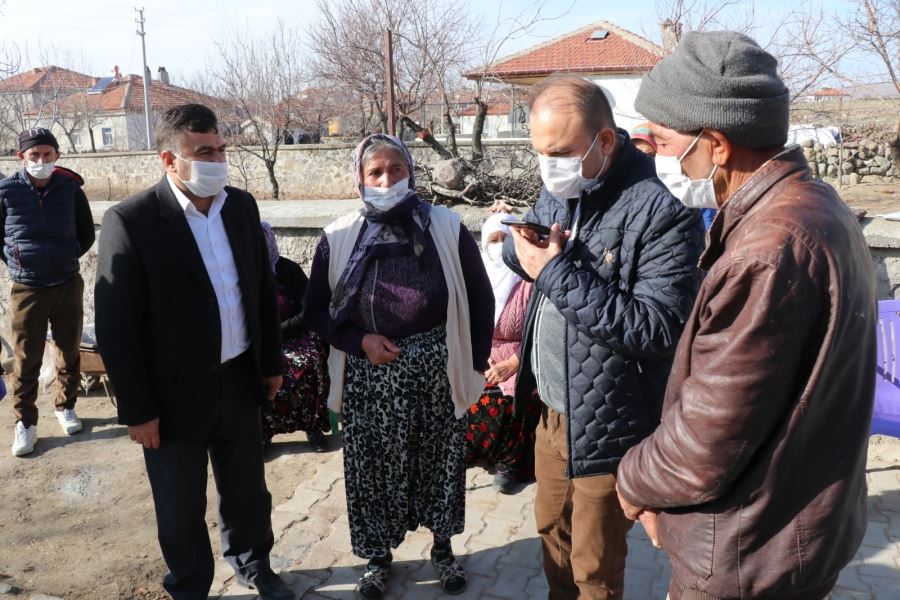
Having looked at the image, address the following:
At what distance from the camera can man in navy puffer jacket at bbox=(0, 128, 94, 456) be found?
4.75 meters

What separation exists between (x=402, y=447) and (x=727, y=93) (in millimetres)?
1953

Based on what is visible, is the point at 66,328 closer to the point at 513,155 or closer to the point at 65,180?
the point at 65,180

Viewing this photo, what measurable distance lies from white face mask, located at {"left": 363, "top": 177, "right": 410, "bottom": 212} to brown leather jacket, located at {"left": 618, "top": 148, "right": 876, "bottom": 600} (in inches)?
60.0

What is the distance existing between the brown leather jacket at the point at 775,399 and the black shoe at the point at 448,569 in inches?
66.8

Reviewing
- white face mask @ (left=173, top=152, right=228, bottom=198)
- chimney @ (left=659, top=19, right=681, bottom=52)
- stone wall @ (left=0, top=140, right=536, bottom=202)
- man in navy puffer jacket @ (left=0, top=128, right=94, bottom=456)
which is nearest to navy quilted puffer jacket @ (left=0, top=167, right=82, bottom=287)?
man in navy puffer jacket @ (left=0, top=128, right=94, bottom=456)

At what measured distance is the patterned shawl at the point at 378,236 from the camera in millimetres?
2775

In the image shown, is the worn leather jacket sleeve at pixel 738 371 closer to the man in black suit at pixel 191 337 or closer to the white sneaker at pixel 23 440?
the man in black suit at pixel 191 337

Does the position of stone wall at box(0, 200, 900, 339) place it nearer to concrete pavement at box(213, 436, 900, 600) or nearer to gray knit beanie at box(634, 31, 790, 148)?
concrete pavement at box(213, 436, 900, 600)

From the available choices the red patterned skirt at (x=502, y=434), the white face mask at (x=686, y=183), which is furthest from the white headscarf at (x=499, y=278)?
the white face mask at (x=686, y=183)

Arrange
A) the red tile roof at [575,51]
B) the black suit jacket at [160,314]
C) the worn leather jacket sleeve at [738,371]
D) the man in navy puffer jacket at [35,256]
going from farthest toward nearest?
the red tile roof at [575,51] < the man in navy puffer jacket at [35,256] < the black suit jacket at [160,314] < the worn leather jacket sleeve at [738,371]

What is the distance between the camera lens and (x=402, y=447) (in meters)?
2.88

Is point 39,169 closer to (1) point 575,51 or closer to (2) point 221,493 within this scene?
(2) point 221,493

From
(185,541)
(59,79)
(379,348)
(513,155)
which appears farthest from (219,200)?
(59,79)

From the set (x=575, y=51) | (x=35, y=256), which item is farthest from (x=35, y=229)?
(x=575, y=51)
